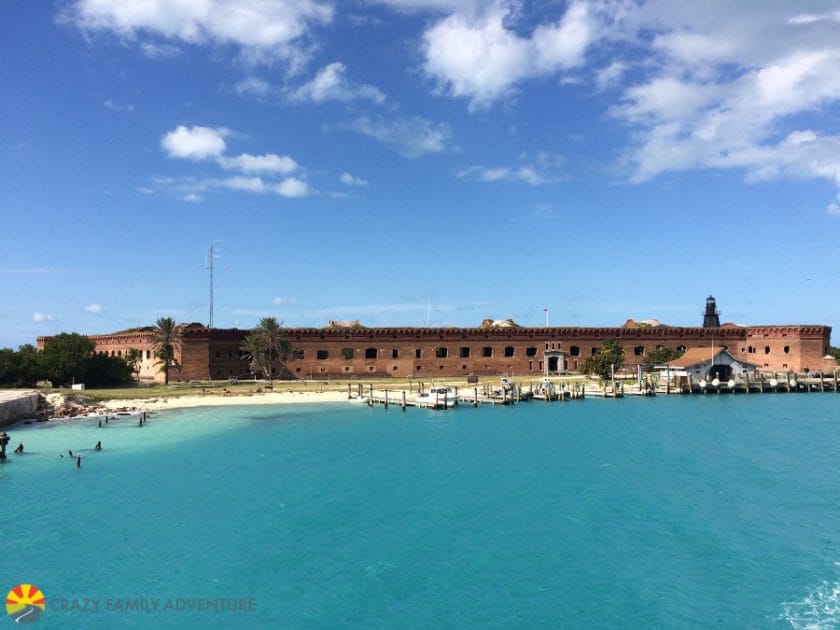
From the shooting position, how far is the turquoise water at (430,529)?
14680mm

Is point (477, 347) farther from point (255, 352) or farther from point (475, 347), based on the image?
point (255, 352)

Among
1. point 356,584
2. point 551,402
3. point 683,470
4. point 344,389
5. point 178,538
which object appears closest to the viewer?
point 356,584

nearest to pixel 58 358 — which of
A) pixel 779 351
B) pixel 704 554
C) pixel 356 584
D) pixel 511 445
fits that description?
pixel 511 445

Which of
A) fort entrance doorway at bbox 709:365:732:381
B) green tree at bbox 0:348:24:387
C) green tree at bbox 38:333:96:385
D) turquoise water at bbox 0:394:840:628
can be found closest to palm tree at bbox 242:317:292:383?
green tree at bbox 38:333:96:385

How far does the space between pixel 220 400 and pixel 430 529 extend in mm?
36234

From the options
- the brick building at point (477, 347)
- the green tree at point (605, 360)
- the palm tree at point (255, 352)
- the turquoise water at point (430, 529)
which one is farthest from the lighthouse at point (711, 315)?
the palm tree at point (255, 352)

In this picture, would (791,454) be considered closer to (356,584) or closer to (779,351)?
(356,584)

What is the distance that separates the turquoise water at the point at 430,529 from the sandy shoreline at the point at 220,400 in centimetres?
1102

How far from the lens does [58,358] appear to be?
54656 millimetres

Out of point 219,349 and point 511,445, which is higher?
point 219,349

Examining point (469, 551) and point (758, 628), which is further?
point (469, 551)

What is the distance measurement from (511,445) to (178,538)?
774 inches

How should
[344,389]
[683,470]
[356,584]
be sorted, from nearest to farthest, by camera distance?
[356,584] < [683,470] < [344,389]

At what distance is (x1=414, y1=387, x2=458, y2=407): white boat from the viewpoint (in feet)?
162
